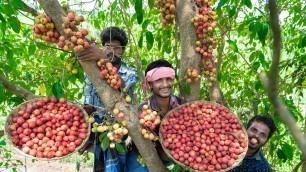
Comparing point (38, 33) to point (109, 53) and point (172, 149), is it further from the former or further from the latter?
point (172, 149)

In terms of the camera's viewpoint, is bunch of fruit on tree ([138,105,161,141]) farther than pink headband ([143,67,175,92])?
No

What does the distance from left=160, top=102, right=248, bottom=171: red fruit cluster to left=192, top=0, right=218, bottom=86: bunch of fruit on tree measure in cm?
29

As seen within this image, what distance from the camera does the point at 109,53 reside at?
2303mm

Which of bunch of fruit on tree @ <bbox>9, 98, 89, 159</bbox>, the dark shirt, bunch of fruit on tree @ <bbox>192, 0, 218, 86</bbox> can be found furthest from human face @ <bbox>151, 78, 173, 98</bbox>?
the dark shirt

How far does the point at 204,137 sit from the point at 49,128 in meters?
1.02

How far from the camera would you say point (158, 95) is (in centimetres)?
253

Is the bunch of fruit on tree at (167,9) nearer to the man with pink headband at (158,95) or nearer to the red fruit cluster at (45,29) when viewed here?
the man with pink headband at (158,95)

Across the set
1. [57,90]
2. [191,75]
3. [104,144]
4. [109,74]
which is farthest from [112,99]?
[191,75]

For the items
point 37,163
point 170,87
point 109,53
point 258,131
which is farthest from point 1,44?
point 37,163

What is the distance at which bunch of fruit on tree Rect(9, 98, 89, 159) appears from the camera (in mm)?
2014

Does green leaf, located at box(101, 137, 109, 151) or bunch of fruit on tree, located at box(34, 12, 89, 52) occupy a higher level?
bunch of fruit on tree, located at box(34, 12, 89, 52)

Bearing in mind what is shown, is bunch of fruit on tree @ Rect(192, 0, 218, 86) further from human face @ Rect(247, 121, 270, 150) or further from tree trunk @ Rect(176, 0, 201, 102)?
human face @ Rect(247, 121, 270, 150)

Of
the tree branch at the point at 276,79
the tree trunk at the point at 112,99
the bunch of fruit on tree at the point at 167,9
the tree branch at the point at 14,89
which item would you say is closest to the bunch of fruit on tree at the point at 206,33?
the bunch of fruit on tree at the point at 167,9

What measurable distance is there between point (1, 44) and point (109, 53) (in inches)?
30.5
